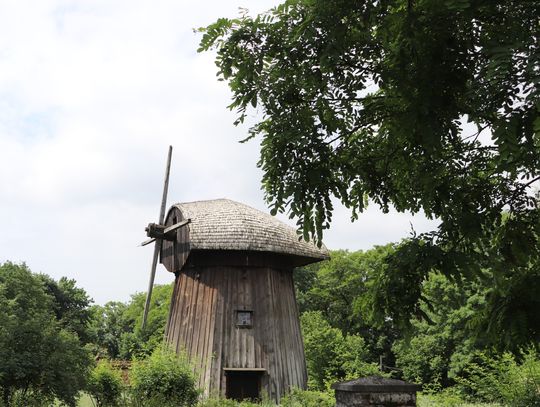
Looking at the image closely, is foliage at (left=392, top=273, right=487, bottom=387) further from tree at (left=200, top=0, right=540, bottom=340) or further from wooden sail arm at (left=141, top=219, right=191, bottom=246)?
tree at (left=200, top=0, right=540, bottom=340)

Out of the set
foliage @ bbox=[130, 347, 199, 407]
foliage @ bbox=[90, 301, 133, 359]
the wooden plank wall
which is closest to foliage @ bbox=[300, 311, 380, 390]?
the wooden plank wall

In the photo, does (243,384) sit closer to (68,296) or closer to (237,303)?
(237,303)

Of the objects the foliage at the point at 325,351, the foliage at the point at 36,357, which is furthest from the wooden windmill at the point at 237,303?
A: the foliage at the point at 325,351

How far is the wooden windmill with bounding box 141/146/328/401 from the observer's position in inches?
661

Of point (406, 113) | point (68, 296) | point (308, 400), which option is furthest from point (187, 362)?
point (68, 296)

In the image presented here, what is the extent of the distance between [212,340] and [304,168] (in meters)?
12.0

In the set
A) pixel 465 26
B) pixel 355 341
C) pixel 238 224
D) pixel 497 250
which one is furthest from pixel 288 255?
pixel 465 26

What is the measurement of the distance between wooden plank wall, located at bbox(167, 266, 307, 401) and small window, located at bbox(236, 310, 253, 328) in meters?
0.11

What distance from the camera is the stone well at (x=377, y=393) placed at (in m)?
5.62

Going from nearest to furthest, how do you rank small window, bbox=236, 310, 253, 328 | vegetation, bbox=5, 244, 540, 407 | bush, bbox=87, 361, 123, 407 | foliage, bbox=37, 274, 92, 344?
vegetation, bbox=5, 244, 540, 407 < bush, bbox=87, 361, 123, 407 < small window, bbox=236, 310, 253, 328 < foliage, bbox=37, 274, 92, 344

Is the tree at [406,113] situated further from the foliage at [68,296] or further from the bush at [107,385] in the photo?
the foliage at [68,296]

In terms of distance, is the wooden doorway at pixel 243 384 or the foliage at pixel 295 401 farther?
the wooden doorway at pixel 243 384

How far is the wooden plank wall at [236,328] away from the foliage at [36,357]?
14.6 feet

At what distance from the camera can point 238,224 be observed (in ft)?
56.9
